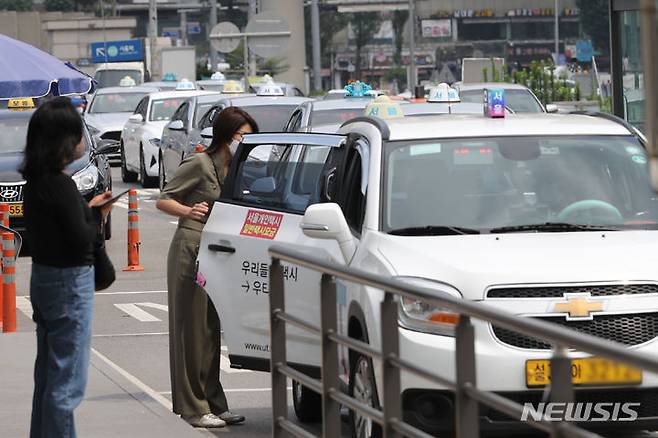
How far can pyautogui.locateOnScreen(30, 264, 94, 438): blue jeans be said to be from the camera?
6.43 meters

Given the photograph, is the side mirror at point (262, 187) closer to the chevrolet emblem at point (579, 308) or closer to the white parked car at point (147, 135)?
the chevrolet emblem at point (579, 308)

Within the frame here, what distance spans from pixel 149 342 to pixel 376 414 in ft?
23.5

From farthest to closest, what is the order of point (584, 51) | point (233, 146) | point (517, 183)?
point (584, 51) < point (233, 146) < point (517, 183)

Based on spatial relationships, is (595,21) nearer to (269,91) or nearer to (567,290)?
(269,91)

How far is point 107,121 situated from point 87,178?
52.1 ft

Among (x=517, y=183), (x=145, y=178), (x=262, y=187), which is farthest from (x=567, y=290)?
(x=145, y=178)

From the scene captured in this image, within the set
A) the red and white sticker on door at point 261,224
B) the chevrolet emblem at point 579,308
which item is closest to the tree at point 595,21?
the red and white sticker on door at point 261,224

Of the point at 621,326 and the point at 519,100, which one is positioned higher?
the point at 519,100

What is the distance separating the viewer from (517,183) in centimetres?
802

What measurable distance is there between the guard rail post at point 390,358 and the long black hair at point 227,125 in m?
3.92

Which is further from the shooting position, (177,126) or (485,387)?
(177,126)

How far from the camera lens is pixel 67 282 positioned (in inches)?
253

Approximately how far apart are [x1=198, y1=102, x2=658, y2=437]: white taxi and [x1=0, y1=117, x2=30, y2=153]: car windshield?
1067cm

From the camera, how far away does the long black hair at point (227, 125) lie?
8.84m
